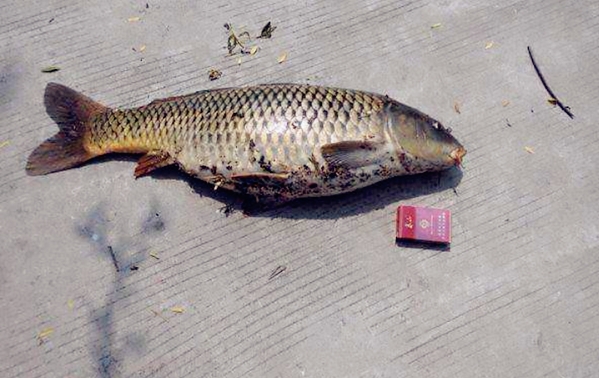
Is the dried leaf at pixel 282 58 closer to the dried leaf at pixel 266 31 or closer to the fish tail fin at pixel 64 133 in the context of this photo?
the dried leaf at pixel 266 31

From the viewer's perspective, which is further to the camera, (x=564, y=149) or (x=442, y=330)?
(x=564, y=149)

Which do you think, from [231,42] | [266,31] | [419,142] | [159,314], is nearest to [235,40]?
[231,42]

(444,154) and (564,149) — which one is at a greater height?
(444,154)

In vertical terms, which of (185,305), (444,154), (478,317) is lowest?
(478,317)

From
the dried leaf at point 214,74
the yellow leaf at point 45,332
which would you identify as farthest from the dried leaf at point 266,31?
the yellow leaf at point 45,332

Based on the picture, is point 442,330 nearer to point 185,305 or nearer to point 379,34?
point 185,305

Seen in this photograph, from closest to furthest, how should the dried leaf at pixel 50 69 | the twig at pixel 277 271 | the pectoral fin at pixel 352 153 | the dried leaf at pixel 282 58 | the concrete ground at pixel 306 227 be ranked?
the pectoral fin at pixel 352 153
the concrete ground at pixel 306 227
the twig at pixel 277 271
the dried leaf at pixel 50 69
the dried leaf at pixel 282 58

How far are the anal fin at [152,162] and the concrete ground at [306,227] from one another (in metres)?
0.16

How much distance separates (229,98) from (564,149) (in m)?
2.19

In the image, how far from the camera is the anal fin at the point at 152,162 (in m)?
2.99

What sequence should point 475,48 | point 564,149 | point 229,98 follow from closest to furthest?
point 229,98 < point 564,149 < point 475,48

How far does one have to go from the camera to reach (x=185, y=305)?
296 centimetres

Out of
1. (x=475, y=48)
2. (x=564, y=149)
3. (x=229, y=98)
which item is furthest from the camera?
(x=475, y=48)

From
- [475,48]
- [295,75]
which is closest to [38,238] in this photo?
[295,75]
